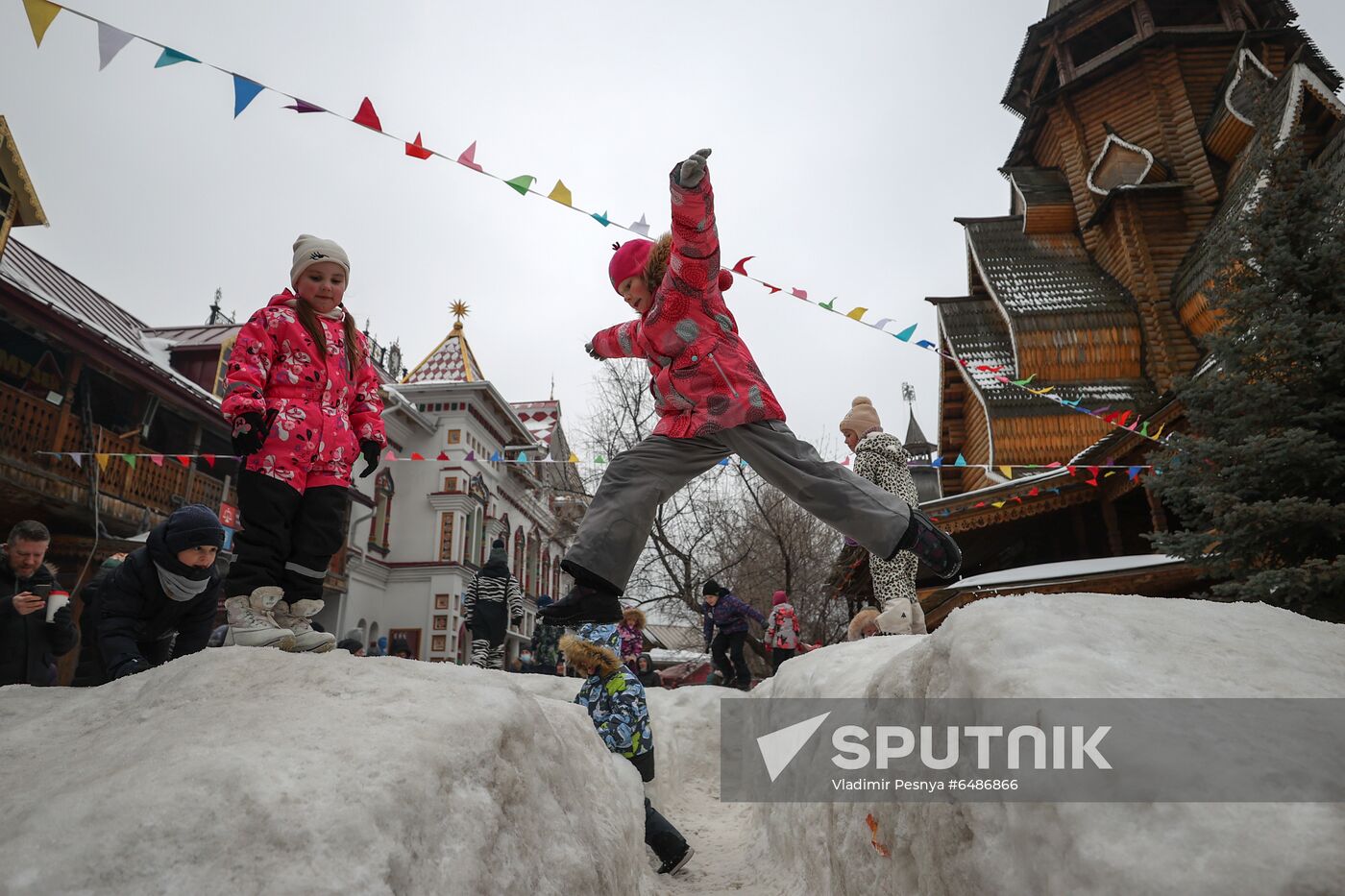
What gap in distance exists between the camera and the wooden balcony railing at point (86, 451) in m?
11.8

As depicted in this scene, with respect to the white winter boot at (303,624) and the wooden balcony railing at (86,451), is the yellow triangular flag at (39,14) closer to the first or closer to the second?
the white winter boot at (303,624)

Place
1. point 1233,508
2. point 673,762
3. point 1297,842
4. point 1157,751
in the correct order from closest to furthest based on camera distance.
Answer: point 1297,842 → point 1157,751 → point 1233,508 → point 673,762

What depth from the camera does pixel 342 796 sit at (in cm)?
169

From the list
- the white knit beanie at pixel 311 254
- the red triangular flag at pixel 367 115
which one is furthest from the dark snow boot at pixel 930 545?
the red triangular flag at pixel 367 115

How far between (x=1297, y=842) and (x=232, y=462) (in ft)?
68.4

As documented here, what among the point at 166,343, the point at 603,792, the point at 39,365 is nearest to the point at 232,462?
the point at 166,343

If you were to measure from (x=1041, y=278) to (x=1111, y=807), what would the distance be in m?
19.8

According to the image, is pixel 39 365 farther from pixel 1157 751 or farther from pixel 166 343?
pixel 1157 751

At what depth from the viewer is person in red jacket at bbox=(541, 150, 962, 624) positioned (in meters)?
2.87

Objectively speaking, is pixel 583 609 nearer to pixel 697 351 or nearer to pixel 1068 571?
pixel 697 351

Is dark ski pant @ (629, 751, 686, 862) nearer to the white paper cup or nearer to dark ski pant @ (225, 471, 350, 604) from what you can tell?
dark ski pant @ (225, 471, 350, 604)

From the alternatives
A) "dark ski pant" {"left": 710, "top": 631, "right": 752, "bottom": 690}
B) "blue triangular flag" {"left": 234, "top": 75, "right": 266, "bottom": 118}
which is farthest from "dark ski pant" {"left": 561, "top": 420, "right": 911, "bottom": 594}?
"dark ski pant" {"left": 710, "top": 631, "right": 752, "bottom": 690}

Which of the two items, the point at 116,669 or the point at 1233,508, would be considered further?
the point at 1233,508

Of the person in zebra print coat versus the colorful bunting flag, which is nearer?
the colorful bunting flag
